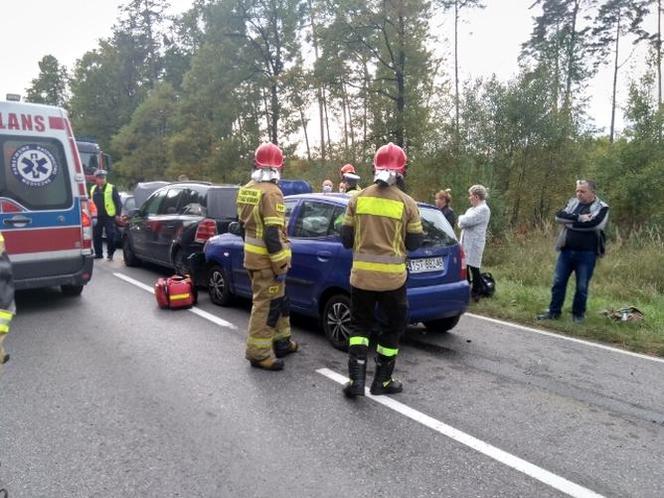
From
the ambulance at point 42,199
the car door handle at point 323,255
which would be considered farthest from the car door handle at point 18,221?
the car door handle at point 323,255

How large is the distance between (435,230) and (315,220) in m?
1.31

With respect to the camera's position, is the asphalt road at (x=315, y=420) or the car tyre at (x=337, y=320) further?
the car tyre at (x=337, y=320)

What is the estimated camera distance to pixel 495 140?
632 inches

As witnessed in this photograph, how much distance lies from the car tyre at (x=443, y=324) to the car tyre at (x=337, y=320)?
126 cm

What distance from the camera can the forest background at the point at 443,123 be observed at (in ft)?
33.6

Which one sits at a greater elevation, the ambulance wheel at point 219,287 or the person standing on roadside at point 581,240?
the person standing on roadside at point 581,240

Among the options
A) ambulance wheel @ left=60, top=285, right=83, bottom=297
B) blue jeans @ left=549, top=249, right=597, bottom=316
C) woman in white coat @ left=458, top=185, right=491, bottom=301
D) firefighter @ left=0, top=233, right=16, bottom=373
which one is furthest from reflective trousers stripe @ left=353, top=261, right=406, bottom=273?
ambulance wheel @ left=60, top=285, right=83, bottom=297

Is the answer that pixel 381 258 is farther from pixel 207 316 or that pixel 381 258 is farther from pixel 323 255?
pixel 207 316

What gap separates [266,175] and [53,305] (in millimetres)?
4255

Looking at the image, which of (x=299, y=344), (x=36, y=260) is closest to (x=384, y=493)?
(x=299, y=344)

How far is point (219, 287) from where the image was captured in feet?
24.0

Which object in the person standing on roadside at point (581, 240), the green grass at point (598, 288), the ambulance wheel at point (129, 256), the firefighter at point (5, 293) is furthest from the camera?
the ambulance wheel at point (129, 256)

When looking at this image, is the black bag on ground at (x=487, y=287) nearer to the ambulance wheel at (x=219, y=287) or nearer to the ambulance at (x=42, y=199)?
the ambulance wheel at (x=219, y=287)

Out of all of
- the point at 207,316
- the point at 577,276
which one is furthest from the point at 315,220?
the point at 577,276
